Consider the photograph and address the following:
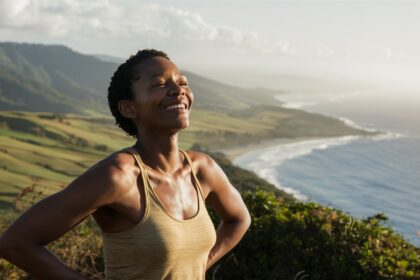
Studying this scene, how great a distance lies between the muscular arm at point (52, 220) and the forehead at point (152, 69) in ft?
2.17

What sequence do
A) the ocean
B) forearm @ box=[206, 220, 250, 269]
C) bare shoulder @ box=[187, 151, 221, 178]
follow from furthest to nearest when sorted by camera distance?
the ocean
forearm @ box=[206, 220, 250, 269]
bare shoulder @ box=[187, 151, 221, 178]

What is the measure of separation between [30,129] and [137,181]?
113630 millimetres

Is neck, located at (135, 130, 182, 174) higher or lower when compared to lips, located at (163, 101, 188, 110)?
lower

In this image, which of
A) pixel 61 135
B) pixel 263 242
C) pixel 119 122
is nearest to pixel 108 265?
pixel 119 122

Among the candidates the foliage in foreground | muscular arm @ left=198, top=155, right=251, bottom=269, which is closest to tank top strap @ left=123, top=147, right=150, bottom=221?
muscular arm @ left=198, top=155, right=251, bottom=269

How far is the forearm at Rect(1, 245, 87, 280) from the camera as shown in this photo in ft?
7.96

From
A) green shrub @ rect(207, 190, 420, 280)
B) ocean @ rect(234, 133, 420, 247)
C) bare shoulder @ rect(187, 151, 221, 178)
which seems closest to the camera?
bare shoulder @ rect(187, 151, 221, 178)

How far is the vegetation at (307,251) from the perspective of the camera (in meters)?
5.96

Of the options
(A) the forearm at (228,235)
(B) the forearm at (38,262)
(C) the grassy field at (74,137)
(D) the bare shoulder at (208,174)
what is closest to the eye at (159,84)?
(D) the bare shoulder at (208,174)

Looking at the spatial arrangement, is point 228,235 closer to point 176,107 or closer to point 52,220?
point 176,107

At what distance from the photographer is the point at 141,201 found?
2.64m

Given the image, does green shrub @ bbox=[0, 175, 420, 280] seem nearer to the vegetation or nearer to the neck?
the vegetation

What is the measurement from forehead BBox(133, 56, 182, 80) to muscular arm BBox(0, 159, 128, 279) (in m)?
0.66

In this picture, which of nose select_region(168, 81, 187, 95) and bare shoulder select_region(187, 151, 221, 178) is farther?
bare shoulder select_region(187, 151, 221, 178)
